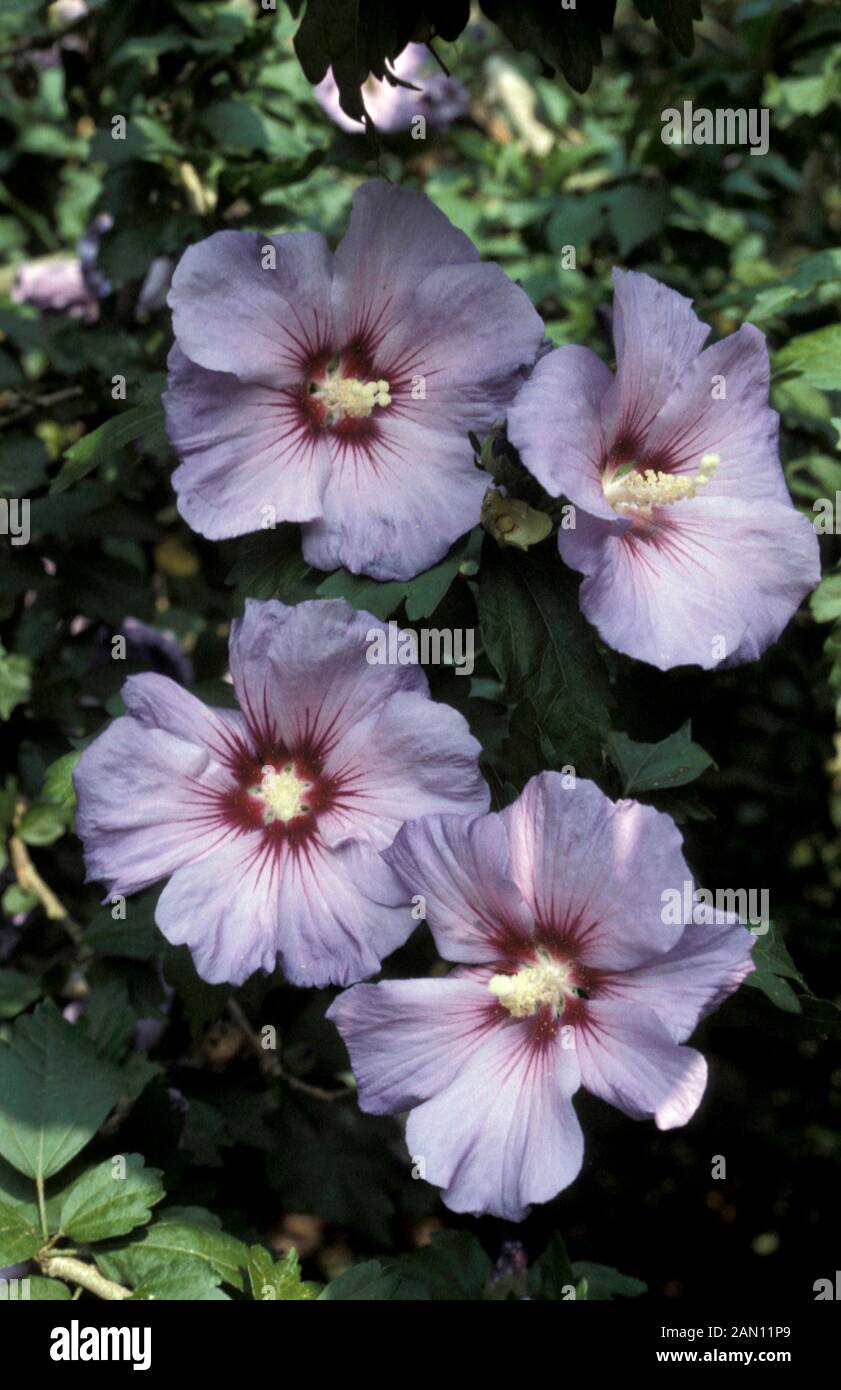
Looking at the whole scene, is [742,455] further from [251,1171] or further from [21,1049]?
[251,1171]

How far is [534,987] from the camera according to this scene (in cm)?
127

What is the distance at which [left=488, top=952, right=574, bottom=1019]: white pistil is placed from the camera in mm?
1261

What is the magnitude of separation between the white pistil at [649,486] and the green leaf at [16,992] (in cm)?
106

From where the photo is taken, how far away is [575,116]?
390 cm

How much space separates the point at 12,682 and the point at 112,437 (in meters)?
0.71

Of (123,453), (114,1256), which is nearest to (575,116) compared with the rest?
(123,453)

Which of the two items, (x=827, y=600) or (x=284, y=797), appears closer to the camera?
(x=284, y=797)

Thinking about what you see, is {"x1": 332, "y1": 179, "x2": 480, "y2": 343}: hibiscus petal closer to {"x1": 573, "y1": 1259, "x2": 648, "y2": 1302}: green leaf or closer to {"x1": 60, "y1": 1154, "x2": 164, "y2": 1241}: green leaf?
{"x1": 60, "y1": 1154, "x2": 164, "y2": 1241}: green leaf

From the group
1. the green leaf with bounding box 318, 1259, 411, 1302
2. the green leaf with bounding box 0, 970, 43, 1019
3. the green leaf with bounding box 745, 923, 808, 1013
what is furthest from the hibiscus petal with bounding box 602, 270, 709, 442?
the green leaf with bounding box 0, 970, 43, 1019

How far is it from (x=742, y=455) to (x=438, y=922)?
1.76ft

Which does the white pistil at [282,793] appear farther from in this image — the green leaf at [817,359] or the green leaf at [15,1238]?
the green leaf at [817,359]

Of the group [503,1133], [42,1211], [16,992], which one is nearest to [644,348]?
[503,1133]

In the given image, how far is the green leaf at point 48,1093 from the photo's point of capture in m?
1.51

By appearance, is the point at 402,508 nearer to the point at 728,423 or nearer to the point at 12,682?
the point at 728,423
